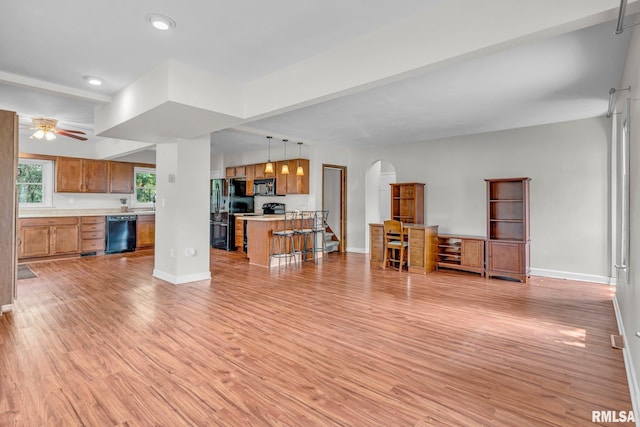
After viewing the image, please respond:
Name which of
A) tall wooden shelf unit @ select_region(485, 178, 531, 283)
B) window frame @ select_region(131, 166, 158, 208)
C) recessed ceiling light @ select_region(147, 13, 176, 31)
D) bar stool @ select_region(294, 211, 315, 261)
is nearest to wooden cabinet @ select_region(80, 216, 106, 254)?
window frame @ select_region(131, 166, 158, 208)

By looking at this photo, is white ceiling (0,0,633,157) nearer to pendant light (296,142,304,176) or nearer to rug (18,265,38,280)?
pendant light (296,142,304,176)

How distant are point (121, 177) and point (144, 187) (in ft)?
2.16

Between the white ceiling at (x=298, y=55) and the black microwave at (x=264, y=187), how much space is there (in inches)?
120

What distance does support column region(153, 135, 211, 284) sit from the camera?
486 centimetres

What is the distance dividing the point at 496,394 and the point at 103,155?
27.3 ft

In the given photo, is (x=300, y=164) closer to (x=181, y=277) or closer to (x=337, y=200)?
(x=337, y=200)

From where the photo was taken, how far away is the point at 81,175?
735cm

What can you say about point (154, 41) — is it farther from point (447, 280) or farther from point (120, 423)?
point (447, 280)

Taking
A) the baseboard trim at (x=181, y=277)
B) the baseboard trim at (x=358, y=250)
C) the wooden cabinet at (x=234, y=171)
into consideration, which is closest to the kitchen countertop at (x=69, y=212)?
the wooden cabinet at (x=234, y=171)

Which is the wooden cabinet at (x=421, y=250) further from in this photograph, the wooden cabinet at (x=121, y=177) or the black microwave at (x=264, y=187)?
the wooden cabinet at (x=121, y=177)

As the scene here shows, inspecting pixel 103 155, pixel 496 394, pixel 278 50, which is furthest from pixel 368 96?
pixel 103 155

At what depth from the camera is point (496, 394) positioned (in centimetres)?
204

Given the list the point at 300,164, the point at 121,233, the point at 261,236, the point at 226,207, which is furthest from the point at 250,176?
the point at 121,233

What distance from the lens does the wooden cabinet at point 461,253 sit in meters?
5.49
